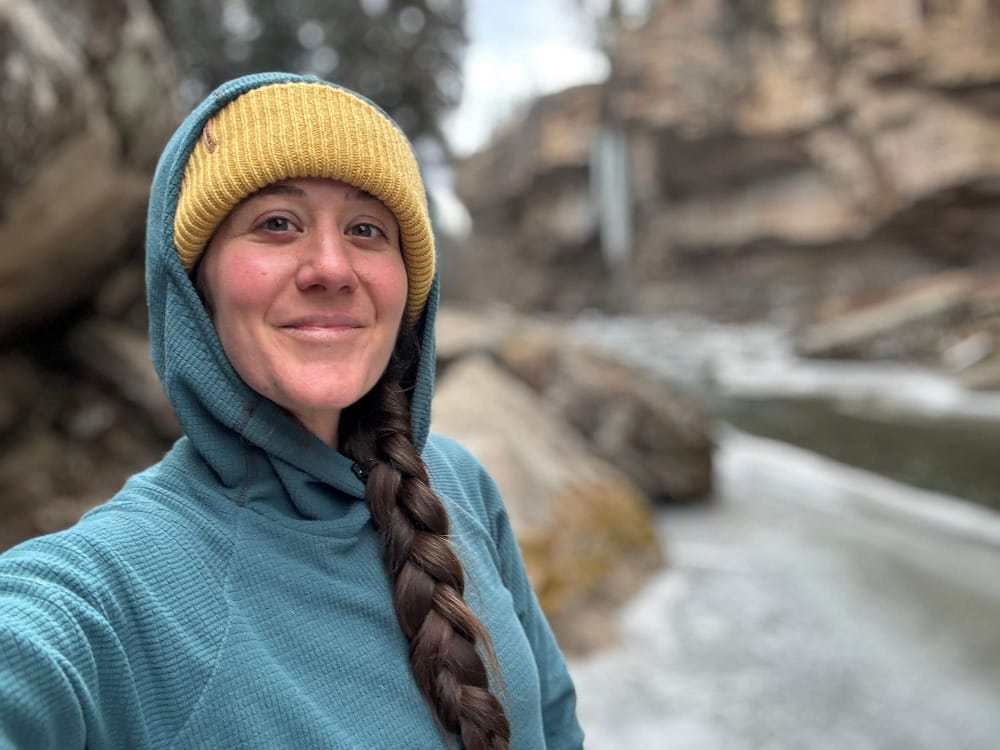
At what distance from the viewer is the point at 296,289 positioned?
1.00 metres

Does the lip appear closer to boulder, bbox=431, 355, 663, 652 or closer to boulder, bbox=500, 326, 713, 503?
boulder, bbox=431, 355, 663, 652

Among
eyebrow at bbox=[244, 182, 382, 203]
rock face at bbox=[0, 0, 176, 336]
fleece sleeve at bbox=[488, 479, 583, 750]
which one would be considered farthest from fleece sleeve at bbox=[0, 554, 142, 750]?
rock face at bbox=[0, 0, 176, 336]

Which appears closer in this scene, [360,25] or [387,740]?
[387,740]

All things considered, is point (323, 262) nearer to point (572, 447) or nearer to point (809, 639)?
point (809, 639)

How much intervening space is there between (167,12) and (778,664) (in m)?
9.53

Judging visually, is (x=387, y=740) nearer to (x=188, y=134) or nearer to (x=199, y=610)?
(x=199, y=610)

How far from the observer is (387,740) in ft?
2.94

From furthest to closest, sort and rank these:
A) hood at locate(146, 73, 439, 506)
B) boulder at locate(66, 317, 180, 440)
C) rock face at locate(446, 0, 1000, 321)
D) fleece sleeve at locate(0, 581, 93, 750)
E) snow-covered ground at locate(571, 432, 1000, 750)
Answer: rock face at locate(446, 0, 1000, 321) < boulder at locate(66, 317, 180, 440) < snow-covered ground at locate(571, 432, 1000, 750) < hood at locate(146, 73, 439, 506) < fleece sleeve at locate(0, 581, 93, 750)

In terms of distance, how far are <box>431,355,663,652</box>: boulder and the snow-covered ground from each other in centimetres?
→ 16

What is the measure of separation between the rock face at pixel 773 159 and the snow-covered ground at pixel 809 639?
55.2 feet

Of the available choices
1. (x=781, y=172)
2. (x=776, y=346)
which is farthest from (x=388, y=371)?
(x=781, y=172)

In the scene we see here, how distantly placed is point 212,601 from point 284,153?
19.8 inches

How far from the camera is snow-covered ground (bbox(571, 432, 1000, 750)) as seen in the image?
2850 millimetres

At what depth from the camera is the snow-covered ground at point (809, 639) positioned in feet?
9.35
